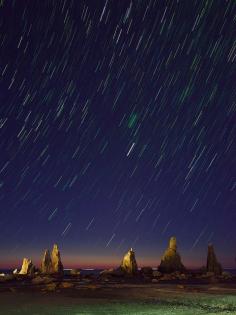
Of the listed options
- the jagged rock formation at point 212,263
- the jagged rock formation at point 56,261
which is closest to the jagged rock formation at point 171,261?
the jagged rock formation at point 212,263

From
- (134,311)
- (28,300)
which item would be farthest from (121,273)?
(134,311)

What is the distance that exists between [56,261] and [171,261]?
23.5 meters

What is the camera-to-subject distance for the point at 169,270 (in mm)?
71812

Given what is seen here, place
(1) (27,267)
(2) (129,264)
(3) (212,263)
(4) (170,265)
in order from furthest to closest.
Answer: (1) (27,267) < (4) (170,265) < (3) (212,263) < (2) (129,264)

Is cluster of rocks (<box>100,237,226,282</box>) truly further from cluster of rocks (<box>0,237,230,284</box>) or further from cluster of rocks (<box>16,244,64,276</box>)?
cluster of rocks (<box>16,244,64,276</box>)

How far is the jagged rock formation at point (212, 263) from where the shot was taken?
7156 cm

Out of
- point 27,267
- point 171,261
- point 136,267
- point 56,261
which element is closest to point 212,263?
point 171,261

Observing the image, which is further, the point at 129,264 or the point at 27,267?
the point at 27,267

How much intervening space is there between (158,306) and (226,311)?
12.3ft

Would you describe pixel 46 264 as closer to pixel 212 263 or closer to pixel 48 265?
pixel 48 265

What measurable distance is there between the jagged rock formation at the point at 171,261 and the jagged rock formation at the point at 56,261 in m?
20.1

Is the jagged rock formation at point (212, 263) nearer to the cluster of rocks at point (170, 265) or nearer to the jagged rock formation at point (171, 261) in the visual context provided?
the cluster of rocks at point (170, 265)

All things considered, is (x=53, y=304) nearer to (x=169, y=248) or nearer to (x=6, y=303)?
(x=6, y=303)

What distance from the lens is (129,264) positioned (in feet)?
222
